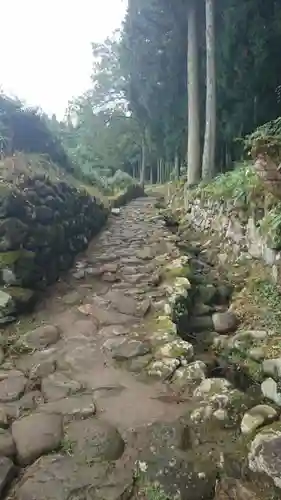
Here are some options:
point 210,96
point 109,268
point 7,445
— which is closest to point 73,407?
point 7,445

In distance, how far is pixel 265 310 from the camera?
4.12 m

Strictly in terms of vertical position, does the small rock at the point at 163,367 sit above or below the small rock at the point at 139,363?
above

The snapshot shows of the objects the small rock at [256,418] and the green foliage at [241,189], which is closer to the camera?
the small rock at [256,418]

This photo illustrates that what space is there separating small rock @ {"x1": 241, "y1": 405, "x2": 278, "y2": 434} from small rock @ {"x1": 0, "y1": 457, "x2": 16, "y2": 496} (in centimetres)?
129

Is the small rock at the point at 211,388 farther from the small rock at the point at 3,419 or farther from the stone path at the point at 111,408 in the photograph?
the small rock at the point at 3,419

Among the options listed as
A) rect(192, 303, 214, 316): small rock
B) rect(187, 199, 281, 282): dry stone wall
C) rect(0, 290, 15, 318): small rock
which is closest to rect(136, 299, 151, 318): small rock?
Answer: rect(192, 303, 214, 316): small rock

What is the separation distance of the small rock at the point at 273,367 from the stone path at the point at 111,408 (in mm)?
428

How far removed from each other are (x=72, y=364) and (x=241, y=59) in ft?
27.3

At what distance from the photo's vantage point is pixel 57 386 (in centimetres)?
304

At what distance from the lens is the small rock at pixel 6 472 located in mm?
2080

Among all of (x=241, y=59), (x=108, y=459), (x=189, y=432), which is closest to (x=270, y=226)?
(x=189, y=432)

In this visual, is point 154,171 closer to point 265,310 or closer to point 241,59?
point 241,59

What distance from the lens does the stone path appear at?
2.11 m

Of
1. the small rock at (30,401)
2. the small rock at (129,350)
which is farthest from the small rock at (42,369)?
the small rock at (129,350)
